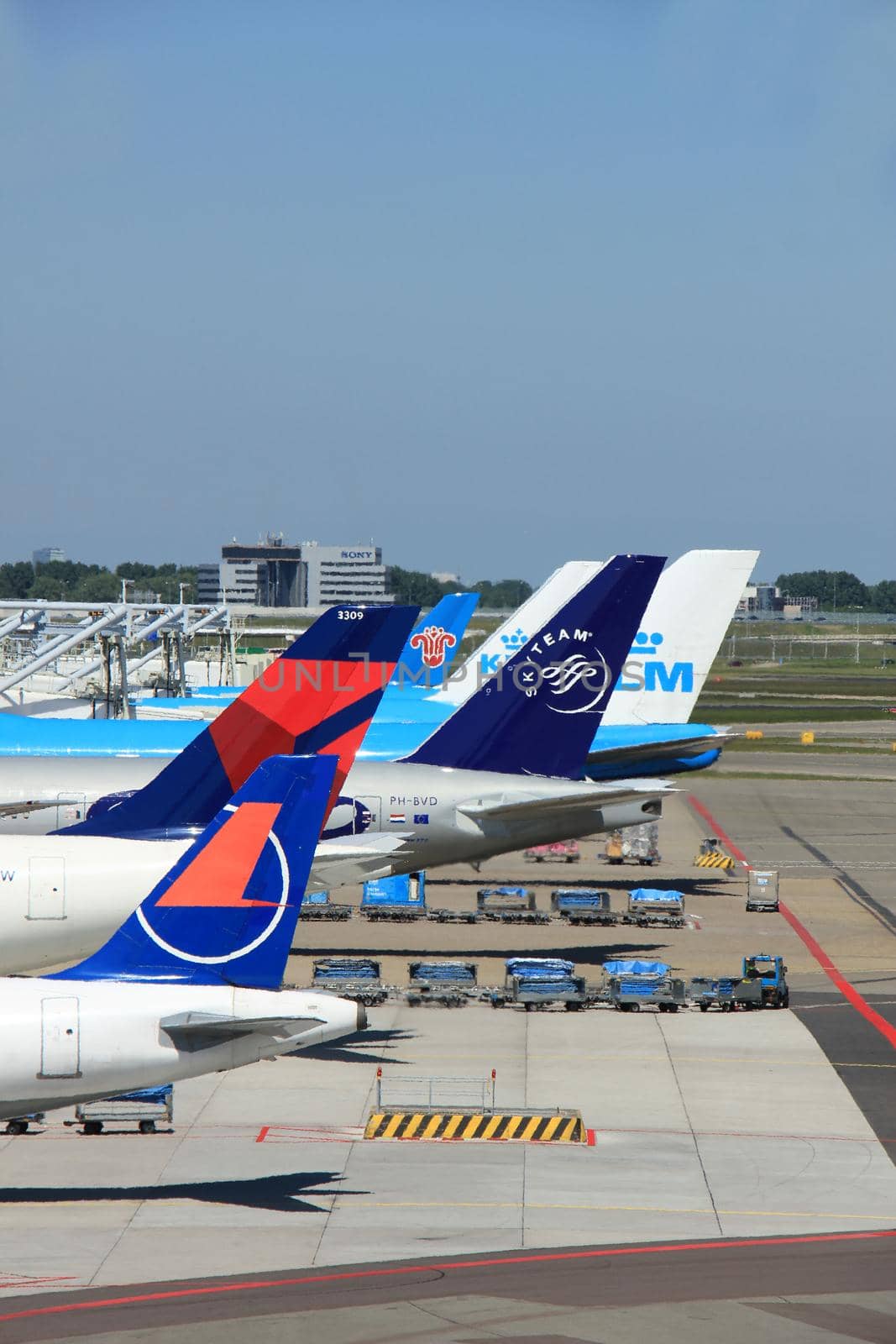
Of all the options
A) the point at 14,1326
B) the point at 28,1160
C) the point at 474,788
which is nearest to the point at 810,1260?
the point at 14,1326

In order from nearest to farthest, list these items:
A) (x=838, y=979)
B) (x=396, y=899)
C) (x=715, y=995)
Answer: (x=715, y=995) < (x=838, y=979) < (x=396, y=899)

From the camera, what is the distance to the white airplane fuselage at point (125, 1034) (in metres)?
21.2

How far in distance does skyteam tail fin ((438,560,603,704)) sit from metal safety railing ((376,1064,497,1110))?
36768 millimetres

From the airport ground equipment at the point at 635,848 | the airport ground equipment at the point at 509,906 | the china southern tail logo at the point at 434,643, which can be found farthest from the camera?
the china southern tail logo at the point at 434,643

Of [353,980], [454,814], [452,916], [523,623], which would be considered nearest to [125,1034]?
[353,980]

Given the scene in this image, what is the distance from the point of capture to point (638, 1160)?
85.7 ft

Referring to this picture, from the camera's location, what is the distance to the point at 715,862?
2413 inches

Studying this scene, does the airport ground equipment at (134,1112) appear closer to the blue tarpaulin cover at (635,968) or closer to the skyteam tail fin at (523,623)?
the blue tarpaulin cover at (635,968)

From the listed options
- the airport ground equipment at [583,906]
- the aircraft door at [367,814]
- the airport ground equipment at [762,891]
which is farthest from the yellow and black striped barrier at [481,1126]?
the airport ground equipment at [762,891]

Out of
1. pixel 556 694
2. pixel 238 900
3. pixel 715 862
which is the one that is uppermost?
pixel 556 694

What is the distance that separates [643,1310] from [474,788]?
2322cm

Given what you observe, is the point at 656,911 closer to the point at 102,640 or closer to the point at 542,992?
the point at 542,992

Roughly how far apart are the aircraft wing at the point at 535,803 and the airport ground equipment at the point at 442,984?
4.64m

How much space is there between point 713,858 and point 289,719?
33.5m
